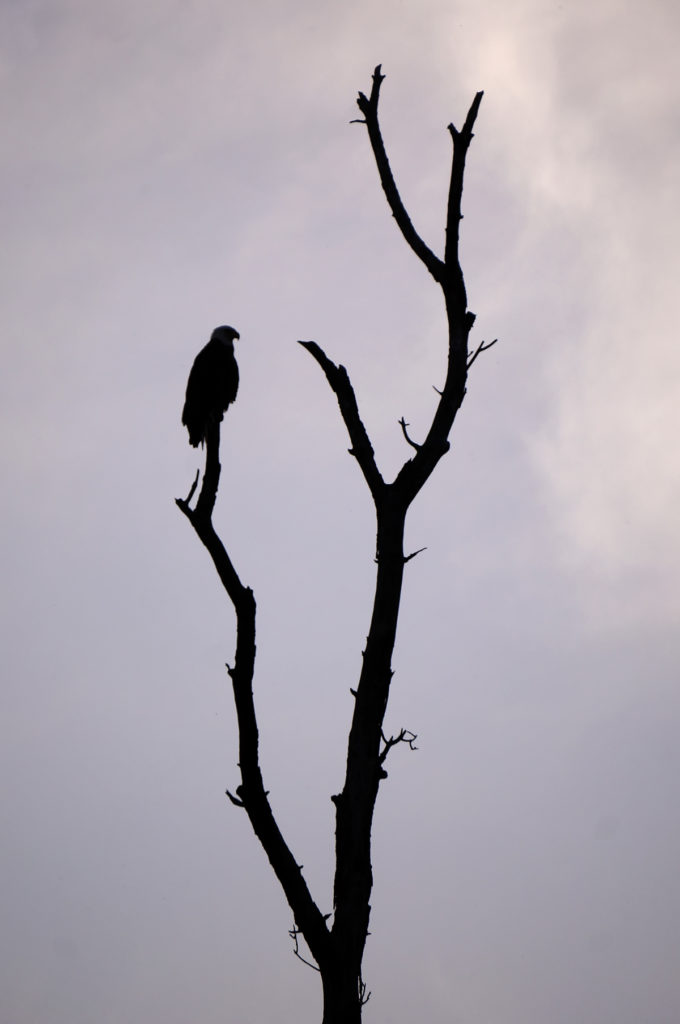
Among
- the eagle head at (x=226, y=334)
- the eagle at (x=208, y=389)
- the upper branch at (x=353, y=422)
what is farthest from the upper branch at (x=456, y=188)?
the eagle head at (x=226, y=334)

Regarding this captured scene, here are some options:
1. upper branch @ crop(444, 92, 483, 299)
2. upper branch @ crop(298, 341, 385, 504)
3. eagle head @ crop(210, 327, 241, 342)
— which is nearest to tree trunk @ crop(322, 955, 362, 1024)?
upper branch @ crop(298, 341, 385, 504)

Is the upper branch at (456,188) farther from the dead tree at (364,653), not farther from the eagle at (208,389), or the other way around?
the eagle at (208,389)

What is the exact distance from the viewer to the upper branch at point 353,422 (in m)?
4.44

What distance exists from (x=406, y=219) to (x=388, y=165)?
346 millimetres

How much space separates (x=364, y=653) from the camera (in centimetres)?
411

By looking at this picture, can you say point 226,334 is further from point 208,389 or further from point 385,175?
point 385,175

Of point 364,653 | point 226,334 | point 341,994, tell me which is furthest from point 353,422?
point 226,334

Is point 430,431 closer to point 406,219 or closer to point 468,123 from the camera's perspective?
point 406,219

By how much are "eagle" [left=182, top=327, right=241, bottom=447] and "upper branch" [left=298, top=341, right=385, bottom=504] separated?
425cm

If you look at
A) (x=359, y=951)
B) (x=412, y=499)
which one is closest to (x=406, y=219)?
(x=412, y=499)

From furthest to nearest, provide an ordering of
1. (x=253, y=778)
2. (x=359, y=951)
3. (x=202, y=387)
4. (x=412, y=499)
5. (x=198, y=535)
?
(x=202, y=387), (x=198, y=535), (x=412, y=499), (x=253, y=778), (x=359, y=951)

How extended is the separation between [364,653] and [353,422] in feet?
3.98

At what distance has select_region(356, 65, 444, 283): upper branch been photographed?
4.91 meters

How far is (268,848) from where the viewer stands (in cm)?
388
